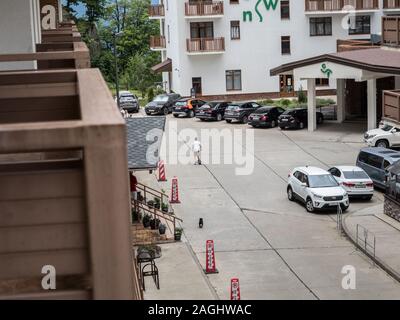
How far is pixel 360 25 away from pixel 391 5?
2.72 meters

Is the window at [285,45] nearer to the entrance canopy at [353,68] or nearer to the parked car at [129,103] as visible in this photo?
the entrance canopy at [353,68]

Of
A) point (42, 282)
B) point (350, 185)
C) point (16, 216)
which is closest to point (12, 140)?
point (16, 216)

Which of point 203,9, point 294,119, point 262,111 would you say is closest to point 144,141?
point 294,119

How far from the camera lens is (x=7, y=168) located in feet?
11.9

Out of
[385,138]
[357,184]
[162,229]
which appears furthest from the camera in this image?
[385,138]

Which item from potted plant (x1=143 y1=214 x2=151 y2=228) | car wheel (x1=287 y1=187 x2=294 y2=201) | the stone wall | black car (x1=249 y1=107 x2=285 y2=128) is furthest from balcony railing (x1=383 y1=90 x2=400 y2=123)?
black car (x1=249 y1=107 x2=285 y2=128)

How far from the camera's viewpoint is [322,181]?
98.6 feet

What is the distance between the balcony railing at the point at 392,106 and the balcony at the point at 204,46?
35.4 meters

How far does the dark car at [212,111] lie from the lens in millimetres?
51219

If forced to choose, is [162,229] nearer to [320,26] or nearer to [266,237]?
[266,237]

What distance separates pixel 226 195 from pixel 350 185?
15.5 feet

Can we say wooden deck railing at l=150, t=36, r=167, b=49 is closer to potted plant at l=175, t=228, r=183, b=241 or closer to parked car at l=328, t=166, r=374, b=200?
parked car at l=328, t=166, r=374, b=200

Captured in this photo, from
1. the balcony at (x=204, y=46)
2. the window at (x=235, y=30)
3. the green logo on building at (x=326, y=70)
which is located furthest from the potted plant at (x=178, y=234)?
the window at (x=235, y=30)

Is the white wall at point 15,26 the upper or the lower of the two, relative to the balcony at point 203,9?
lower
